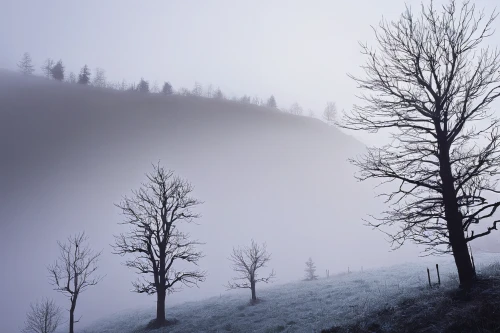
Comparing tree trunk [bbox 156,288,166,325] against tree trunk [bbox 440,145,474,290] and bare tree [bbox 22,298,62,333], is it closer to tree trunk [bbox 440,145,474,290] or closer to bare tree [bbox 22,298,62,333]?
bare tree [bbox 22,298,62,333]

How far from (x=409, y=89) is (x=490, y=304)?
6885 mm

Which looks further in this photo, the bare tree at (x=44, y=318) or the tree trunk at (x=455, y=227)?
the bare tree at (x=44, y=318)

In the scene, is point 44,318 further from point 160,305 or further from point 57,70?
point 57,70

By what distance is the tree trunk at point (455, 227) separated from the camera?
819 cm

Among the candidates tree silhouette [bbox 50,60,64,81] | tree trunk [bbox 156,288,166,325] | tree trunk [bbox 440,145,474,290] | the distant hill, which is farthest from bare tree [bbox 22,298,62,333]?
tree silhouette [bbox 50,60,64,81]

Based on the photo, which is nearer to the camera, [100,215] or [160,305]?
[160,305]

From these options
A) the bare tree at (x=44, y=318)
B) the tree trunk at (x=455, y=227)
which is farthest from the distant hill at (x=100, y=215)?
the tree trunk at (x=455, y=227)

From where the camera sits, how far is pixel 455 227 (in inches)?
324

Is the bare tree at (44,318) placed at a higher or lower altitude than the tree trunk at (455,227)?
lower

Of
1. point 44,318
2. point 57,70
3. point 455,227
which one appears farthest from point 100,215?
point 455,227

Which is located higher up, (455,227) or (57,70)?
(57,70)

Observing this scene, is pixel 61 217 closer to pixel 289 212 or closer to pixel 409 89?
pixel 289 212

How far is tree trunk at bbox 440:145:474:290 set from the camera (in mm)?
8188

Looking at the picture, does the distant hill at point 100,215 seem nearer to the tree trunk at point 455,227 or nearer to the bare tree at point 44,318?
the bare tree at point 44,318
